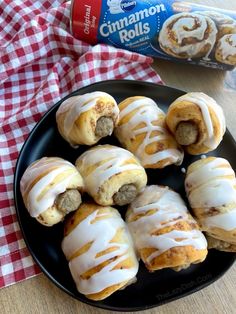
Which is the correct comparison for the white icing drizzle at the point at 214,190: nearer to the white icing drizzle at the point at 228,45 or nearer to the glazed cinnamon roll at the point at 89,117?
the glazed cinnamon roll at the point at 89,117

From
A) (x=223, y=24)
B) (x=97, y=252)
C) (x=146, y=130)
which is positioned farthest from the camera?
(x=223, y=24)

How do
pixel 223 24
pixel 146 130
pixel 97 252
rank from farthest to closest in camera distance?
pixel 223 24 < pixel 146 130 < pixel 97 252

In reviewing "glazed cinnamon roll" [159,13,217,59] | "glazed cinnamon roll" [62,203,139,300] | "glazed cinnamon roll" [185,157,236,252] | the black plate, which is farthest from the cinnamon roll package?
"glazed cinnamon roll" [62,203,139,300]

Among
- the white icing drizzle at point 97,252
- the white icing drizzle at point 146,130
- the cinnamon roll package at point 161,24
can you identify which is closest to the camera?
the white icing drizzle at point 97,252

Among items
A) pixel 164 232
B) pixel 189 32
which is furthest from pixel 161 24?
pixel 164 232

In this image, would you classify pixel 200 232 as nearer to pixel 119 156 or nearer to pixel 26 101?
pixel 119 156

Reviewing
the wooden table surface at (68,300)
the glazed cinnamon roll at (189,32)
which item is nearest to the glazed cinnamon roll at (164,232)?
the wooden table surface at (68,300)

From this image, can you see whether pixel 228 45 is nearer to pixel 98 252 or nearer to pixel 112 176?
pixel 112 176
